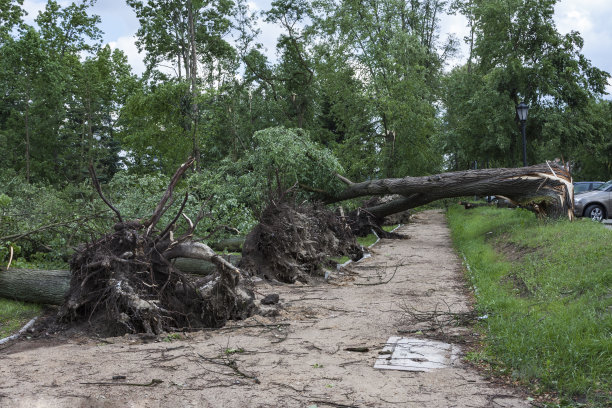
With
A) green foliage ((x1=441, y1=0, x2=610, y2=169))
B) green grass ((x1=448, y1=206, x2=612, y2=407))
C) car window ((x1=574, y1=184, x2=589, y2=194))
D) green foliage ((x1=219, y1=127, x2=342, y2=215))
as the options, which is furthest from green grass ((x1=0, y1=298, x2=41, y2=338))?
car window ((x1=574, y1=184, x2=589, y2=194))

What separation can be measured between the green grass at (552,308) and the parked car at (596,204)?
7077 millimetres

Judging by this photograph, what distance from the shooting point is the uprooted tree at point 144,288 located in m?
6.99

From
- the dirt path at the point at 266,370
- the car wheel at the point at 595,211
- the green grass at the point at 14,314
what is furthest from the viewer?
the car wheel at the point at 595,211

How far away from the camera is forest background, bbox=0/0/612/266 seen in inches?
950

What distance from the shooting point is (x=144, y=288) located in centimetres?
735

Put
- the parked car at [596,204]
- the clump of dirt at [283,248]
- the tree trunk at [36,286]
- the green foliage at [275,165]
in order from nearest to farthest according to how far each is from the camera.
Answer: the tree trunk at [36,286] → the clump of dirt at [283,248] → the green foliage at [275,165] → the parked car at [596,204]

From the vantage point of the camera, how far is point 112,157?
123ft

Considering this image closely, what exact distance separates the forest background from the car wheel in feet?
16.9

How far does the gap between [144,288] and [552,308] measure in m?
5.03

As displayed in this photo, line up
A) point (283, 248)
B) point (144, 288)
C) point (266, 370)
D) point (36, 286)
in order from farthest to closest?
point (283, 248) < point (36, 286) < point (144, 288) < point (266, 370)

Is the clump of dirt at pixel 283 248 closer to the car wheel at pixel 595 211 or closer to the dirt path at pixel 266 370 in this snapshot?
the dirt path at pixel 266 370

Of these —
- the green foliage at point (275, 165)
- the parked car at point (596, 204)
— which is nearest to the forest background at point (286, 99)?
the green foliage at point (275, 165)

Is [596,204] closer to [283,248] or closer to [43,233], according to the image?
[283,248]

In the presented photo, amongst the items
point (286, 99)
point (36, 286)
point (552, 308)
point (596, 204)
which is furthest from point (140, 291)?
point (286, 99)
